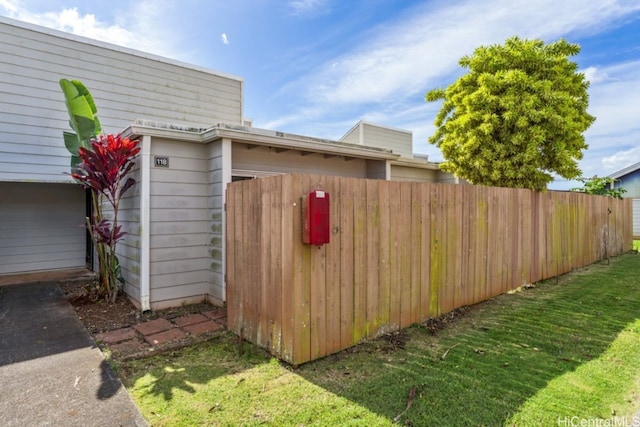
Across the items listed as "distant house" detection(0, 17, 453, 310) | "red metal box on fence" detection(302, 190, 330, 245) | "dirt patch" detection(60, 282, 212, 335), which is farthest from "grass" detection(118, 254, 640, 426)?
"distant house" detection(0, 17, 453, 310)

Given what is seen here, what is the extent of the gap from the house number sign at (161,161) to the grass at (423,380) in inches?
110

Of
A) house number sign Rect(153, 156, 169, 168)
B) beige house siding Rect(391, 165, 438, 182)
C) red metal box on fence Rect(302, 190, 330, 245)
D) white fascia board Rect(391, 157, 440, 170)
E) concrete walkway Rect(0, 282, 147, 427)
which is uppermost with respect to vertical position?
white fascia board Rect(391, 157, 440, 170)

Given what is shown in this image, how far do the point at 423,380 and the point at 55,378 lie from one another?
3.25m

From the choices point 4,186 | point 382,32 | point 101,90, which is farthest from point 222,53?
point 4,186

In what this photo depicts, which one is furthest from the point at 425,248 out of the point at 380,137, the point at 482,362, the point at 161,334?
the point at 380,137

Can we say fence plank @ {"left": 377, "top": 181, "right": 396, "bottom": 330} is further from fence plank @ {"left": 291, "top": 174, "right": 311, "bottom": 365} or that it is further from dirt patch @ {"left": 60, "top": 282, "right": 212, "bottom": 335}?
dirt patch @ {"left": 60, "top": 282, "right": 212, "bottom": 335}

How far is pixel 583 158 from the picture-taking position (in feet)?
26.3

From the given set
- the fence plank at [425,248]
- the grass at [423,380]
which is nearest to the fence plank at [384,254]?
the grass at [423,380]

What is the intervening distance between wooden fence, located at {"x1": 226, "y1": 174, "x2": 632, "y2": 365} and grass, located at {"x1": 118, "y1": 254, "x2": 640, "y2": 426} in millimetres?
258

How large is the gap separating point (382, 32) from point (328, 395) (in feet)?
26.1

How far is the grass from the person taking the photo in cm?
239

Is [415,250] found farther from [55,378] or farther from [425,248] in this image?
[55,378]

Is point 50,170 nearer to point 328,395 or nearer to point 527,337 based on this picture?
point 328,395

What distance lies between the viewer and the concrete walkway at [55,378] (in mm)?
2469
